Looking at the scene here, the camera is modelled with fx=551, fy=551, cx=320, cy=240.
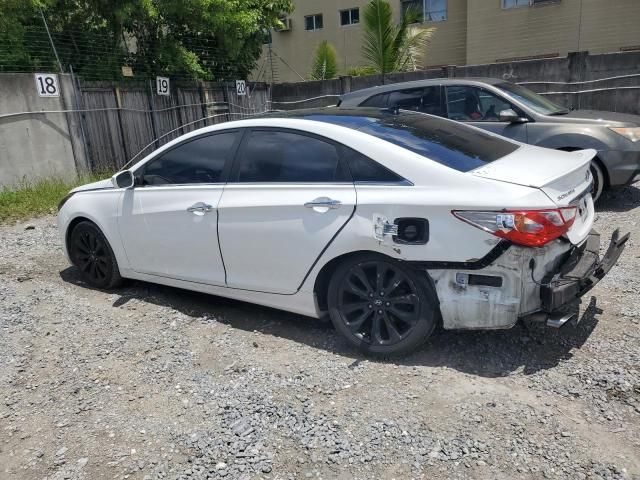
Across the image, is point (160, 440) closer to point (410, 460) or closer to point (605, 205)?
point (410, 460)

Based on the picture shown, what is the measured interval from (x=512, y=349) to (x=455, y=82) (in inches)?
192

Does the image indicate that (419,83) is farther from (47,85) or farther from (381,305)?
(47,85)

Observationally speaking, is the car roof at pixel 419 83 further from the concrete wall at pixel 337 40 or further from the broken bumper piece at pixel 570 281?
the concrete wall at pixel 337 40

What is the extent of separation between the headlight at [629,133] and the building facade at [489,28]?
12365 millimetres

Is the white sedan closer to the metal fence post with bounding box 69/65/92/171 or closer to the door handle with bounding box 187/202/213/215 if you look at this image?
the door handle with bounding box 187/202/213/215

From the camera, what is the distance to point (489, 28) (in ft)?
61.5

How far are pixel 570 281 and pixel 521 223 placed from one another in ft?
1.67

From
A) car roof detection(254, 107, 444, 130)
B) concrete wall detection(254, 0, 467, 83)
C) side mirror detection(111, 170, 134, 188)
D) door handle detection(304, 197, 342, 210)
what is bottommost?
door handle detection(304, 197, 342, 210)

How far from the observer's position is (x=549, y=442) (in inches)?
108

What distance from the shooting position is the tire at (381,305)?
340 centimetres

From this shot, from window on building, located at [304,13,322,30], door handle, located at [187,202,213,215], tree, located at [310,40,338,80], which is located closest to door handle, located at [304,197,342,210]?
door handle, located at [187,202,213,215]

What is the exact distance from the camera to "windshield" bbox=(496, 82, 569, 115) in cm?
721

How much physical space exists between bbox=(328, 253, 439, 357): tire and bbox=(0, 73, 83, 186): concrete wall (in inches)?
302

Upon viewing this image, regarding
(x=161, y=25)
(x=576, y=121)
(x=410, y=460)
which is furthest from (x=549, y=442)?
(x=161, y=25)
